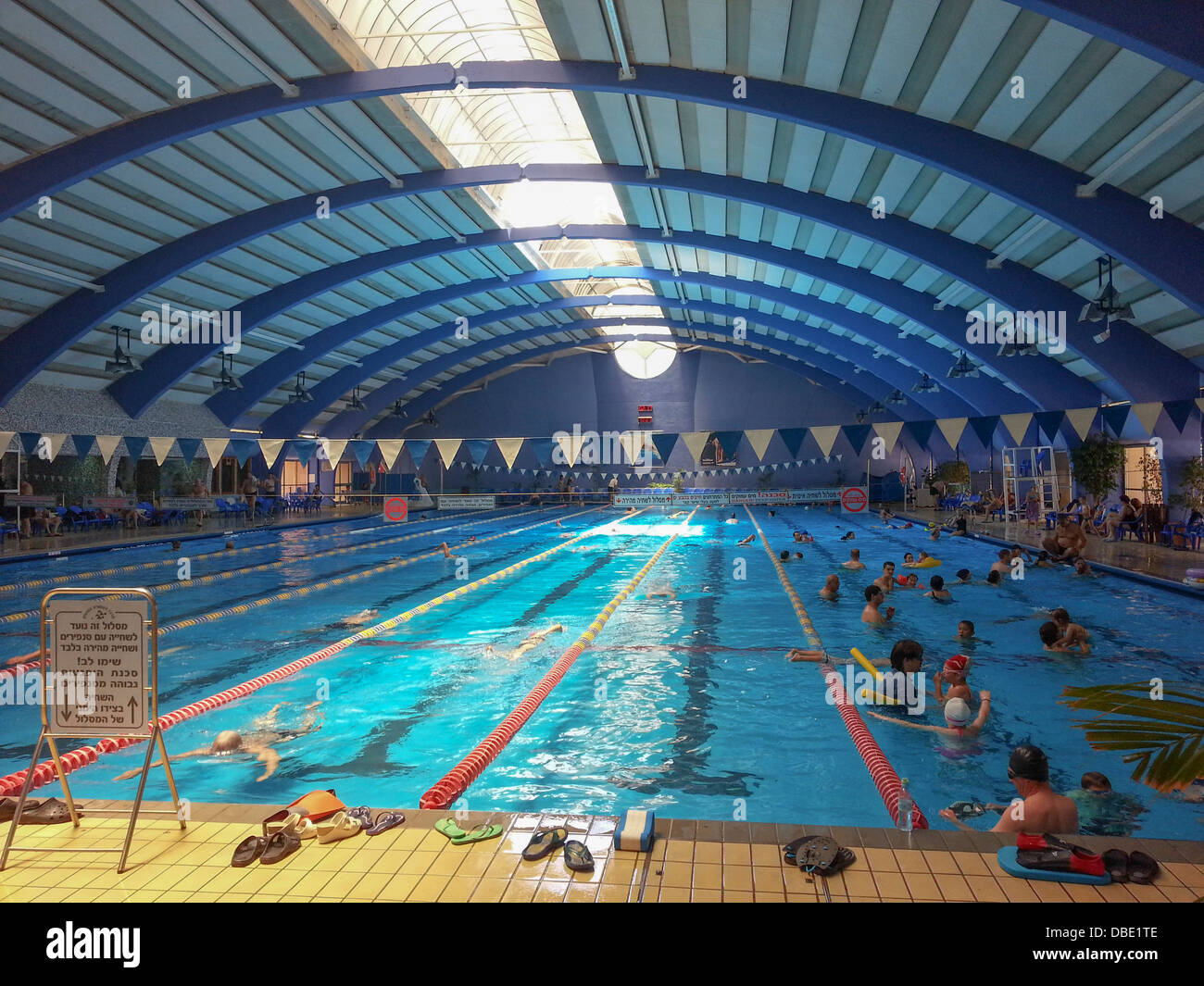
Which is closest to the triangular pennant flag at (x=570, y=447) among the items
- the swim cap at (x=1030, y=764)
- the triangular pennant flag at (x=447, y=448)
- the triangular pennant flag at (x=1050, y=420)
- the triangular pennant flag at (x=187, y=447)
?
the triangular pennant flag at (x=447, y=448)

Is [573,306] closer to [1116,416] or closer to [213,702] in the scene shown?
[1116,416]

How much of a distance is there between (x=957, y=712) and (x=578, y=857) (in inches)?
124

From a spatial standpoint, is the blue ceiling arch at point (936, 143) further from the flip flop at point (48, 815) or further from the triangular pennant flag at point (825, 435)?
the flip flop at point (48, 815)

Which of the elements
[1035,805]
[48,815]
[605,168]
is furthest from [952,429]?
[48,815]

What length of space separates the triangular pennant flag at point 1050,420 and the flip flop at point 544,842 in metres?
13.6

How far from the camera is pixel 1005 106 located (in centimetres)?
812

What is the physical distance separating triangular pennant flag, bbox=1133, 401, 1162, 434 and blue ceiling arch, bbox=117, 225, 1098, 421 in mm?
3049

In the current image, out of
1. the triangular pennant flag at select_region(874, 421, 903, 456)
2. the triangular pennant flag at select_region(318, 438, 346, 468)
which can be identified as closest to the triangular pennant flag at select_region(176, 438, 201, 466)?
the triangular pennant flag at select_region(318, 438, 346, 468)

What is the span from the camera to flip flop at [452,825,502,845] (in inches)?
97.8

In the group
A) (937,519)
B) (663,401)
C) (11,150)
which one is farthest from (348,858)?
(663,401)

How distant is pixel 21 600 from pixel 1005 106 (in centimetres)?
1212

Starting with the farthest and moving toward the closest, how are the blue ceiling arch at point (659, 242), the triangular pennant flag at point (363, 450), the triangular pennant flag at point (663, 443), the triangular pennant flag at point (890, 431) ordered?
the triangular pennant flag at point (663, 443), the triangular pennant flag at point (363, 450), the triangular pennant flag at point (890, 431), the blue ceiling arch at point (659, 242)

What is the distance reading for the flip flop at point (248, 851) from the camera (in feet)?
7.66

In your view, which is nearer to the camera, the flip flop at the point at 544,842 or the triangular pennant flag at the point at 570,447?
the flip flop at the point at 544,842
